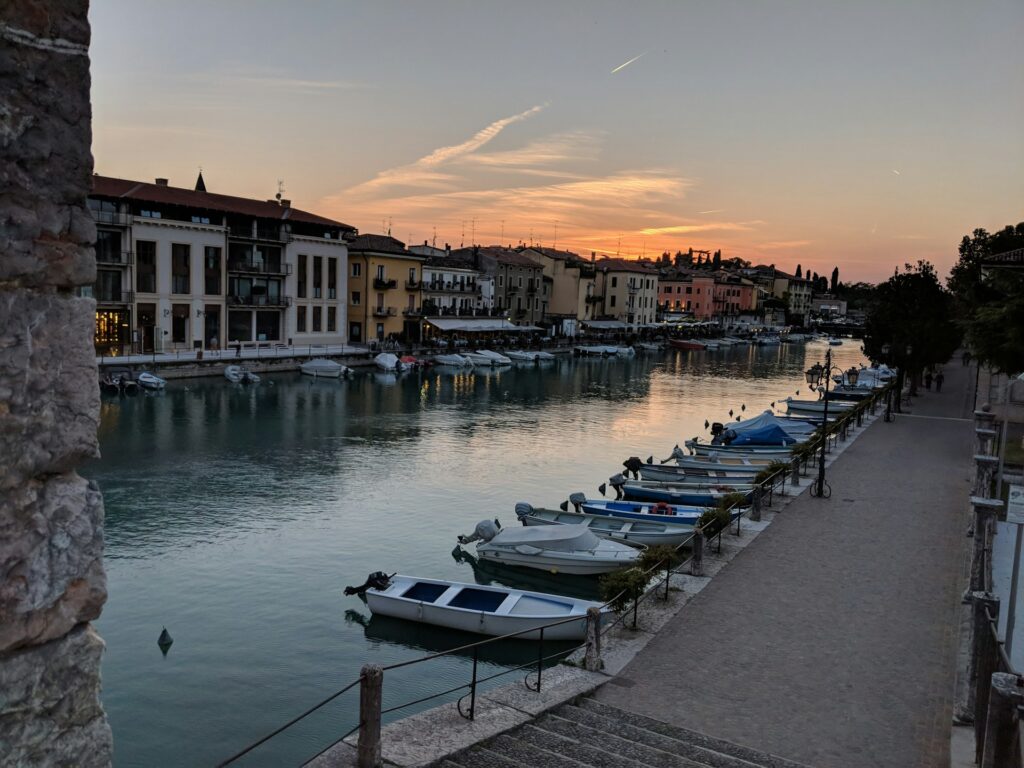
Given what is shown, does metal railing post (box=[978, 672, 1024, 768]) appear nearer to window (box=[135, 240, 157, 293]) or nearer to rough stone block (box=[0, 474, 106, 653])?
rough stone block (box=[0, 474, 106, 653])

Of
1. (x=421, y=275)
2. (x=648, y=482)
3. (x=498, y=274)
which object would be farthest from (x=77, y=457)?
(x=498, y=274)

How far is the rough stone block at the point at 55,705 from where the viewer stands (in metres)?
2.72

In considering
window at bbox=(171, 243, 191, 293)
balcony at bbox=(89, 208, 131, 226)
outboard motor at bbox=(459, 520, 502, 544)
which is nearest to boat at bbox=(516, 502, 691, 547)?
outboard motor at bbox=(459, 520, 502, 544)

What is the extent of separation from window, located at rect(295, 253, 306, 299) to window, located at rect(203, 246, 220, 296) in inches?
307

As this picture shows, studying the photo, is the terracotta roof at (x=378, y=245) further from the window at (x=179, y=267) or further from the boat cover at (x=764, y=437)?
the boat cover at (x=764, y=437)

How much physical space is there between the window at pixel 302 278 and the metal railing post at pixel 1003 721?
6363 centimetres

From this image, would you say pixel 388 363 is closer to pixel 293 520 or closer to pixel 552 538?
pixel 293 520

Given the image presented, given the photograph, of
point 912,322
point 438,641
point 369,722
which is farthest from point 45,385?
point 912,322

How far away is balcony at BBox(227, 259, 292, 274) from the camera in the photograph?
60866mm

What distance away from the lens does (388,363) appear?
6481 cm

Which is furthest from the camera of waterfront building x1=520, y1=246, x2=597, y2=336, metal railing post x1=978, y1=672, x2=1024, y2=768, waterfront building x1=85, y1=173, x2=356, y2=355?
waterfront building x1=520, y1=246, x2=597, y2=336

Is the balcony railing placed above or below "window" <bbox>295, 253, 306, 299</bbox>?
below

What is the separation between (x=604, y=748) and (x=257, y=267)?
5877 centimetres

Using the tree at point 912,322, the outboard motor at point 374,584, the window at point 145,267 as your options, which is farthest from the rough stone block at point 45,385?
the window at point 145,267
